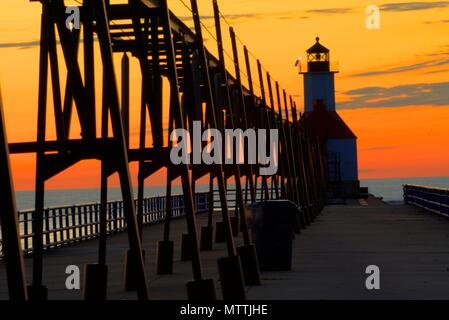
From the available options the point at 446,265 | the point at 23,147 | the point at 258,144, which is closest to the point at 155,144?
the point at 23,147

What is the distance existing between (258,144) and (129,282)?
17.2 metres

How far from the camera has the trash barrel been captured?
802 inches

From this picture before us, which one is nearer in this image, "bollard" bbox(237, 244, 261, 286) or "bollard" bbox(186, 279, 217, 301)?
"bollard" bbox(186, 279, 217, 301)

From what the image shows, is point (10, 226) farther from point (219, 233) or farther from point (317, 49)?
point (317, 49)

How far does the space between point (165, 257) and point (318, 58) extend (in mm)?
83275

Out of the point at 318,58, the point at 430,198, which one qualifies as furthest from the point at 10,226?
the point at 318,58

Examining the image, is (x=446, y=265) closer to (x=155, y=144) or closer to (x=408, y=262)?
(x=408, y=262)

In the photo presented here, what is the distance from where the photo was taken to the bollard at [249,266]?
18641 millimetres

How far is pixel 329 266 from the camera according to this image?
870 inches

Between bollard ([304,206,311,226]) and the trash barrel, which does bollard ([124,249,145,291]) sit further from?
bollard ([304,206,311,226])

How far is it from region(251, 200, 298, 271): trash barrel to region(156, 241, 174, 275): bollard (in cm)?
170

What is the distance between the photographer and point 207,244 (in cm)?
2806

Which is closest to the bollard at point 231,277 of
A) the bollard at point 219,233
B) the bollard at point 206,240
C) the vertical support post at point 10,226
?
the vertical support post at point 10,226

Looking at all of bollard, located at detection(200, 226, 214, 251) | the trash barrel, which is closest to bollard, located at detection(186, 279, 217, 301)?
the trash barrel
